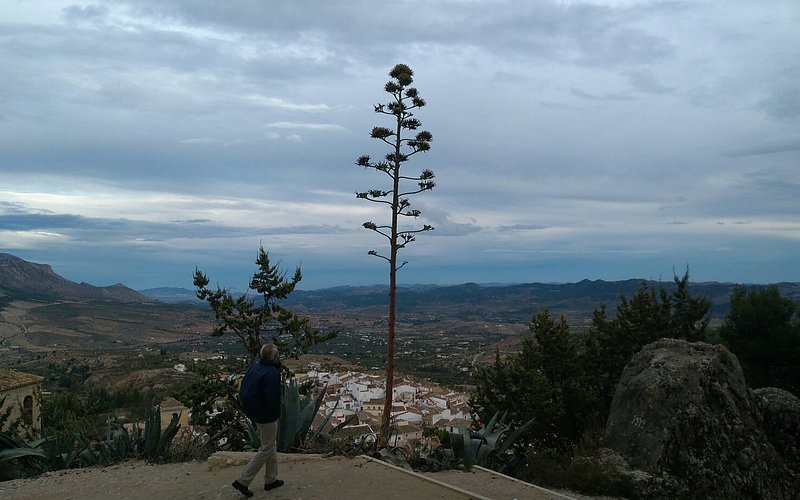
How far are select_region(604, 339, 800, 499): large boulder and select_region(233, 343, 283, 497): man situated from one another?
5.12 m

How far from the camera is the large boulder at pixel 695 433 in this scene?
8086mm

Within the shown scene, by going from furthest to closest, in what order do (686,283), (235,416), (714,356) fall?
(686,283) → (235,416) → (714,356)

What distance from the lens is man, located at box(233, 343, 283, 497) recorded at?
242 inches

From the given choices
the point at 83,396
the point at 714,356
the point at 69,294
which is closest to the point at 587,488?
the point at 714,356

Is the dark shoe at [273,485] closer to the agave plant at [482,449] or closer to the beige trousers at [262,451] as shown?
the beige trousers at [262,451]

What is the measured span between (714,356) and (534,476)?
402 cm

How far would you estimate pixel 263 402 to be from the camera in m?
6.17

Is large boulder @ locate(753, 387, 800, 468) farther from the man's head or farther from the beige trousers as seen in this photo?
the man's head

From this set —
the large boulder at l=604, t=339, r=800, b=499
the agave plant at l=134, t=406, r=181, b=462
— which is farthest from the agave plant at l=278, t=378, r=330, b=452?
the large boulder at l=604, t=339, r=800, b=499

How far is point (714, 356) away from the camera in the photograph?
962 centimetres

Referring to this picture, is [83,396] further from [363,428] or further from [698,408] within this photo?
[698,408]

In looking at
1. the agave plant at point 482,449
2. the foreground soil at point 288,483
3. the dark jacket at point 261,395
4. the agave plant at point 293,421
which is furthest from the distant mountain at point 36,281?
the dark jacket at point 261,395

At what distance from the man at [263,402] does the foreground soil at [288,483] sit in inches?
15.0

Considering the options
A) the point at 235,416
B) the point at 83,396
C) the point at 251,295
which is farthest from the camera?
the point at 83,396
